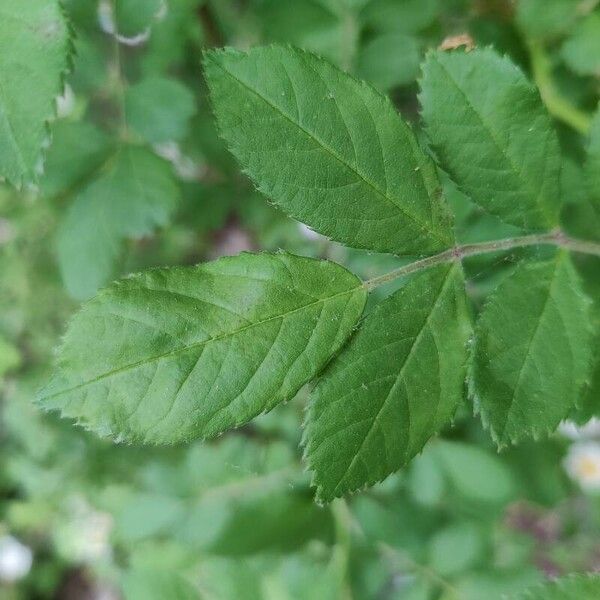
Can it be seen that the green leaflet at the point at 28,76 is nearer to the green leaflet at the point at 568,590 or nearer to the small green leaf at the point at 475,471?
the green leaflet at the point at 568,590

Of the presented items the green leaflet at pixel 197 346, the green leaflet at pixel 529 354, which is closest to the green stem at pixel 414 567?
the green leaflet at pixel 529 354

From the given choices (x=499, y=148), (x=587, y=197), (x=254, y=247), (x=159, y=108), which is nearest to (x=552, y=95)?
(x=587, y=197)

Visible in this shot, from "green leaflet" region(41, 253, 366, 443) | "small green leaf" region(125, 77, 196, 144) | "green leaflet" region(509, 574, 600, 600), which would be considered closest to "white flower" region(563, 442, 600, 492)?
"green leaflet" region(509, 574, 600, 600)

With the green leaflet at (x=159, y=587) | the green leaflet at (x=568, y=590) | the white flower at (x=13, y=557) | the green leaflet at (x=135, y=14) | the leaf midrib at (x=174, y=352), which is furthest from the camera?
the white flower at (x=13, y=557)

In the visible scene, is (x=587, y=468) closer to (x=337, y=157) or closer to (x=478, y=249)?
(x=478, y=249)

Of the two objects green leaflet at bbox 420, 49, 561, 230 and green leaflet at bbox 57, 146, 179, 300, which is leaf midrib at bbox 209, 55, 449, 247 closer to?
green leaflet at bbox 420, 49, 561, 230
